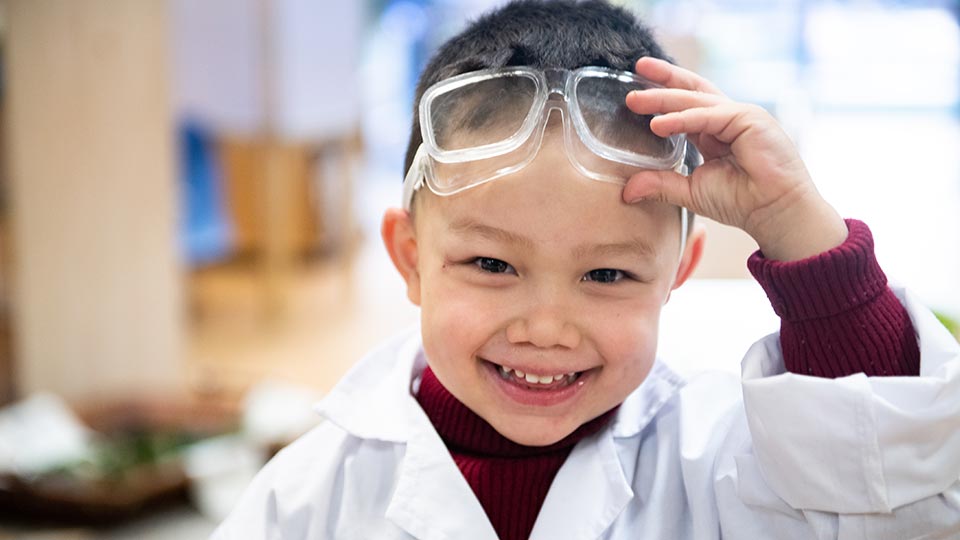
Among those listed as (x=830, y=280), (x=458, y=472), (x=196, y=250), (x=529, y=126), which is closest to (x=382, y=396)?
(x=458, y=472)

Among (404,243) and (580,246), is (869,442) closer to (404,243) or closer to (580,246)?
(580,246)

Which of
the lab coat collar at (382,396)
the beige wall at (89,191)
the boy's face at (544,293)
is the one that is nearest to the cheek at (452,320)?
the boy's face at (544,293)

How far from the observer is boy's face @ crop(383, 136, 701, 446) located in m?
0.91

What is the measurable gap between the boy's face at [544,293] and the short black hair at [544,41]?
0.10 meters

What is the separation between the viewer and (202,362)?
10.9 feet

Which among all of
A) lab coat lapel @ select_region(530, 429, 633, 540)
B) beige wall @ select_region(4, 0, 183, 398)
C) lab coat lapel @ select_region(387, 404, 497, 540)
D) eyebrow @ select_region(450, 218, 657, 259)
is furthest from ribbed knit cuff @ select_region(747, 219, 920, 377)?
beige wall @ select_region(4, 0, 183, 398)

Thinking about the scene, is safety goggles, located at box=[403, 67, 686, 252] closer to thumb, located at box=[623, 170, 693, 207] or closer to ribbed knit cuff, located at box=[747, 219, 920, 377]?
thumb, located at box=[623, 170, 693, 207]

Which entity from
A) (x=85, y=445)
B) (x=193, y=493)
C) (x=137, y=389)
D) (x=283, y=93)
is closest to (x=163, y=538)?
(x=193, y=493)

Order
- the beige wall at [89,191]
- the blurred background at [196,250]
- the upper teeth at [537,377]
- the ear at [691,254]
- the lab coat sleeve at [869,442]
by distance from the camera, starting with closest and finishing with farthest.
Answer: the lab coat sleeve at [869,442] < the upper teeth at [537,377] < the ear at [691,254] < the blurred background at [196,250] < the beige wall at [89,191]

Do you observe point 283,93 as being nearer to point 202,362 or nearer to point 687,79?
point 202,362

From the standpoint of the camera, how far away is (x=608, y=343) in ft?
3.09

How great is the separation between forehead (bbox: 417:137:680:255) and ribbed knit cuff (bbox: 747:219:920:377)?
0.45ft

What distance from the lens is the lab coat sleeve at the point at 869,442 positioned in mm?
855

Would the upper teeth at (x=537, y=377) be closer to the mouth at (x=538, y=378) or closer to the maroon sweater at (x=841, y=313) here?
the mouth at (x=538, y=378)
